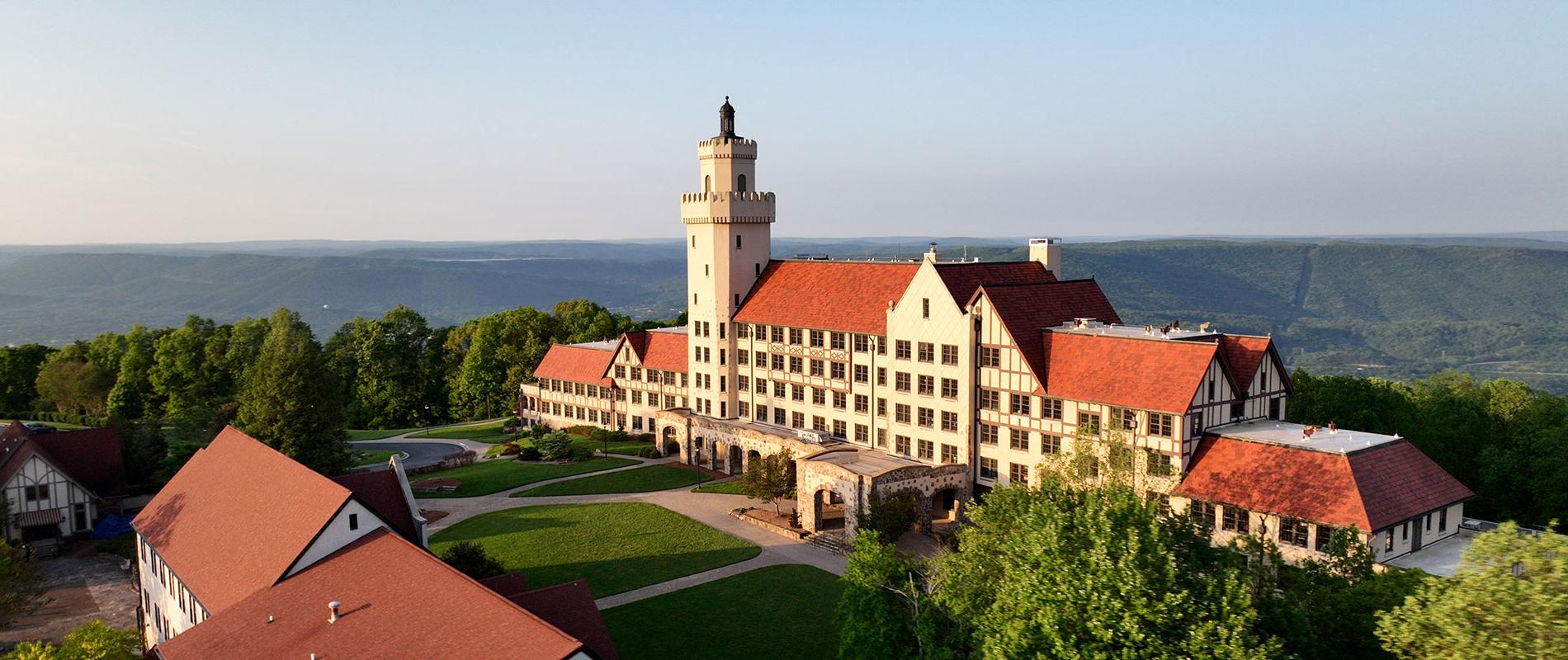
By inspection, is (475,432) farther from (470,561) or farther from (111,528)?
(470,561)

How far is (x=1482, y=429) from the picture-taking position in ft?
183

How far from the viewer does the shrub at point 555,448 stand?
247 ft

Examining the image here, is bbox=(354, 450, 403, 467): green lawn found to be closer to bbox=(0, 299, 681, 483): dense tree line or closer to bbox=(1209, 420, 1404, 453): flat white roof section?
bbox=(0, 299, 681, 483): dense tree line

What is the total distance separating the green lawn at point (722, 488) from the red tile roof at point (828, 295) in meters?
11.8

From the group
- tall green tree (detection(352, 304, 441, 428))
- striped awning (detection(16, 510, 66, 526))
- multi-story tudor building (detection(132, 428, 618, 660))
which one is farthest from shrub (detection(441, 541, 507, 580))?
tall green tree (detection(352, 304, 441, 428))

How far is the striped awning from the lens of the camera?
56116 mm

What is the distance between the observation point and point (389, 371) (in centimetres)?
10831

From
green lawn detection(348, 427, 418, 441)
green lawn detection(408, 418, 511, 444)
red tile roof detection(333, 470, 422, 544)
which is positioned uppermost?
red tile roof detection(333, 470, 422, 544)

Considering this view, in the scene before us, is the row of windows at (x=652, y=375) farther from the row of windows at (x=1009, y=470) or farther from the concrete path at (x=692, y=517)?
the row of windows at (x=1009, y=470)

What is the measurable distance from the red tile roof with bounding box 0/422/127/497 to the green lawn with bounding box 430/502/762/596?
2473cm

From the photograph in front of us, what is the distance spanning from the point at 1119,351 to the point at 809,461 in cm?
1855

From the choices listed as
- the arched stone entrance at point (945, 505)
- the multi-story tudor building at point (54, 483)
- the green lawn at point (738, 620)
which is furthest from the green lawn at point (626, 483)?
the multi-story tudor building at point (54, 483)

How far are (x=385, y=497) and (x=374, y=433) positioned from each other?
213 ft

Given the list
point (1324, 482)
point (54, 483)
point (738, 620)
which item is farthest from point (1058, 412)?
point (54, 483)
